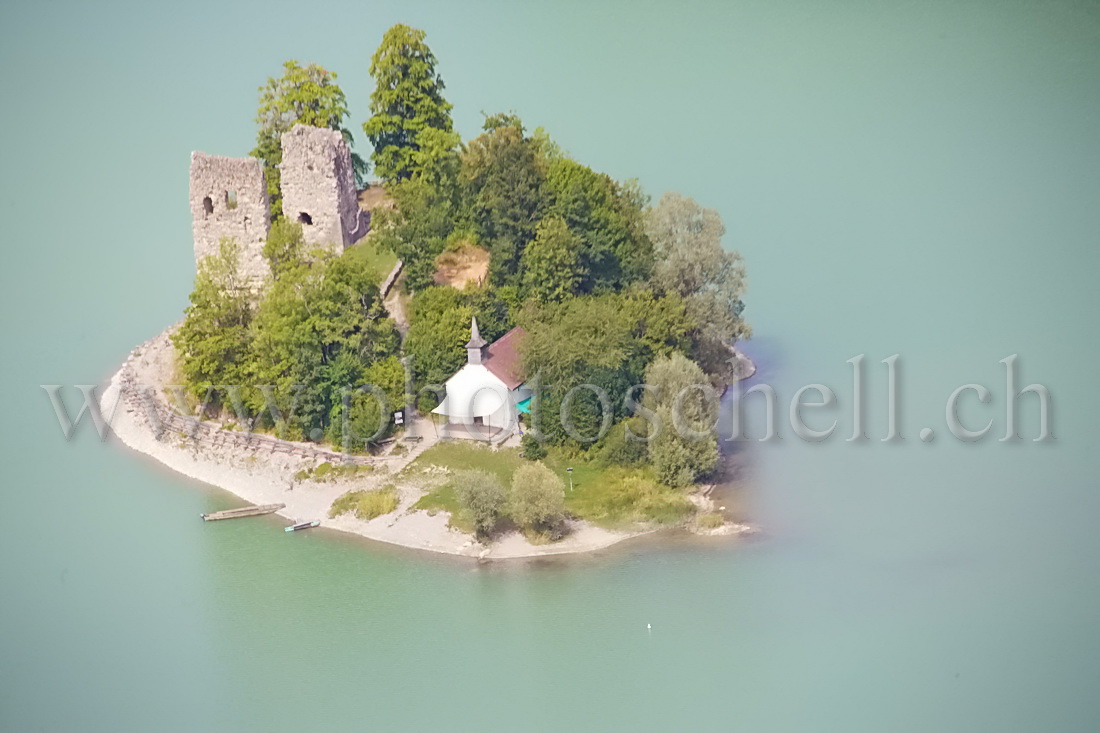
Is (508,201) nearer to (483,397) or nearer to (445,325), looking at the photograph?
(445,325)

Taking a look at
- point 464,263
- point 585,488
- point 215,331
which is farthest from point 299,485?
point 464,263

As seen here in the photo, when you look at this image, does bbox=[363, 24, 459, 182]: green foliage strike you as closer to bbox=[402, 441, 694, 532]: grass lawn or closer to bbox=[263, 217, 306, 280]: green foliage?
bbox=[263, 217, 306, 280]: green foliage

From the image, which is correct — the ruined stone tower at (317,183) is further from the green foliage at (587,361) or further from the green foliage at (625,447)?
the green foliage at (625,447)

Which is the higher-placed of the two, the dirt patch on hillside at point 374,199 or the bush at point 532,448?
the dirt patch on hillside at point 374,199

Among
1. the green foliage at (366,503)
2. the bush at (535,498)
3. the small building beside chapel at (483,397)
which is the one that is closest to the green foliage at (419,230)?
the small building beside chapel at (483,397)

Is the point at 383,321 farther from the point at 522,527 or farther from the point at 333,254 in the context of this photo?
the point at 522,527

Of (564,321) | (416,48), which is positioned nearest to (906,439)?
(564,321)
